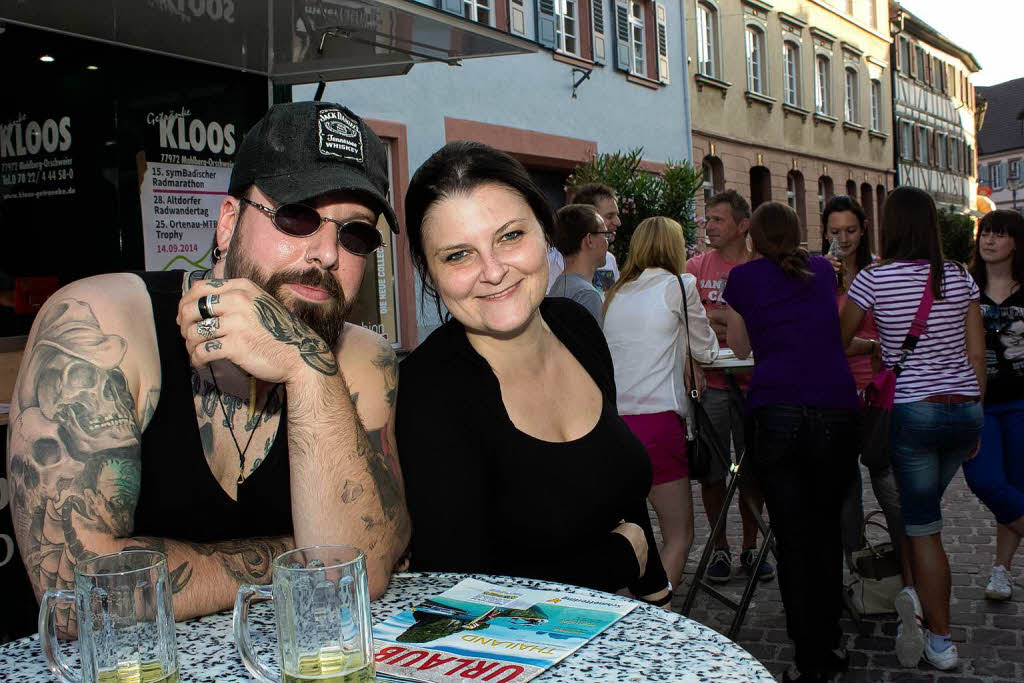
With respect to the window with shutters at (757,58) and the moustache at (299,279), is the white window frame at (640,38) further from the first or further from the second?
the moustache at (299,279)

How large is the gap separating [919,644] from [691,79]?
14.9m

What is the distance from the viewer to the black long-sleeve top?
2.07 metres

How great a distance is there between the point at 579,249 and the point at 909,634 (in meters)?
2.39

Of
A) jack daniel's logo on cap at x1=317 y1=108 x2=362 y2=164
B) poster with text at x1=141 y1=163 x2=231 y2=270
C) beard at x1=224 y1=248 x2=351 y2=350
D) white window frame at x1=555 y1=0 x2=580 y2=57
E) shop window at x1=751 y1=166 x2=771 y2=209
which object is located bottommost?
beard at x1=224 y1=248 x2=351 y2=350

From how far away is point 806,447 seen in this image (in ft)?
12.6

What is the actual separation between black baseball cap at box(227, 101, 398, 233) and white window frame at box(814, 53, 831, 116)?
24073 mm

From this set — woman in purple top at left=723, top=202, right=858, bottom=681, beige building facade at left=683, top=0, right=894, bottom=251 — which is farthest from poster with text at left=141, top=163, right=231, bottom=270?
beige building facade at left=683, top=0, right=894, bottom=251

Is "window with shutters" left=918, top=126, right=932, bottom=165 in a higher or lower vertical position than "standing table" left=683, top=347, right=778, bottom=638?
higher

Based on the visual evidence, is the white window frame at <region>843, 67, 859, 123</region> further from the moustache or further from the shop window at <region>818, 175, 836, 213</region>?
the moustache

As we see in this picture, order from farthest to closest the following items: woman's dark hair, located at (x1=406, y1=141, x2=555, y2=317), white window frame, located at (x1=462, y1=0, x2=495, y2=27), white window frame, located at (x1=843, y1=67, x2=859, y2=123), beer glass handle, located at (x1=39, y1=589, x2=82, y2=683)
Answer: white window frame, located at (x1=843, y1=67, x2=859, y2=123) < white window frame, located at (x1=462, y1=0, x2=495, y2=27) < woman's dark hair, located at (x1=406, y1=141, x2=555, y2=317) < beer glass handle, located at (x1=39, y1=589, x2=82, y2=683)

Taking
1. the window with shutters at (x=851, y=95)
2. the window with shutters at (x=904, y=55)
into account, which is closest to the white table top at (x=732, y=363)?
the window with shutters at (x=851, y=95)

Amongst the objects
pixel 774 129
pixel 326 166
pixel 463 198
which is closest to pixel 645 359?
pixel 463 198

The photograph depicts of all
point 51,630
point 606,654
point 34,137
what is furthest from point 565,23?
point 51,630

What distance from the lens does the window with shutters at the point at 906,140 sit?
109 feet
